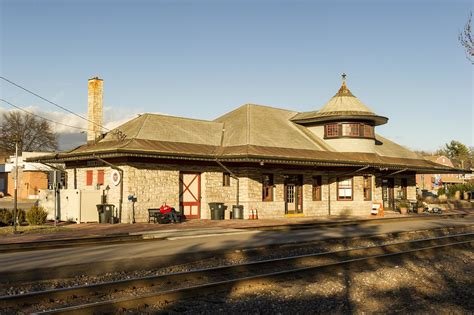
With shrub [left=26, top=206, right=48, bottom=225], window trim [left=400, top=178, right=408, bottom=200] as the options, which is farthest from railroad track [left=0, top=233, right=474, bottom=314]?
window trim [left=400, top=178, right=408, bottom=200]

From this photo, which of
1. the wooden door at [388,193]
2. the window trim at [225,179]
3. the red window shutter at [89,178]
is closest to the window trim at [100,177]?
the red window shutter at [89,178]

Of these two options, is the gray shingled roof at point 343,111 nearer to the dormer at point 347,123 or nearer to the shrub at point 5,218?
the dormer at point 347,123

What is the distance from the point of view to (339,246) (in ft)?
58.5

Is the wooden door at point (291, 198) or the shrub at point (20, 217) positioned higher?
the wooden door at point (291, 198)

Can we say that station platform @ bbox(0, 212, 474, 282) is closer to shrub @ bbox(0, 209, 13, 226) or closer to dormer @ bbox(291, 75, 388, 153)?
shrub @ bbox(0, 209, 13, 226)

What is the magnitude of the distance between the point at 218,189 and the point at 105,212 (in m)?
6.58

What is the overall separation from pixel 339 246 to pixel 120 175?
12.6 meters

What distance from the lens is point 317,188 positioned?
33.3 m

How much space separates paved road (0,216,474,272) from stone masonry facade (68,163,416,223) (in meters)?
6.02

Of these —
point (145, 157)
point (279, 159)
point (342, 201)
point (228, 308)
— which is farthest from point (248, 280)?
point (342, 201)

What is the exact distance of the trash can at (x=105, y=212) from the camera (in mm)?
25797

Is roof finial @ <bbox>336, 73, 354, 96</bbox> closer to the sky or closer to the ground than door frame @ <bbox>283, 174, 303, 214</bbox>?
closer to the sky

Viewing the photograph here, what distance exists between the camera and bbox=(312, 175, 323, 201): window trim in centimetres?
3322

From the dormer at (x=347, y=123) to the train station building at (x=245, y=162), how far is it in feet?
0.22
